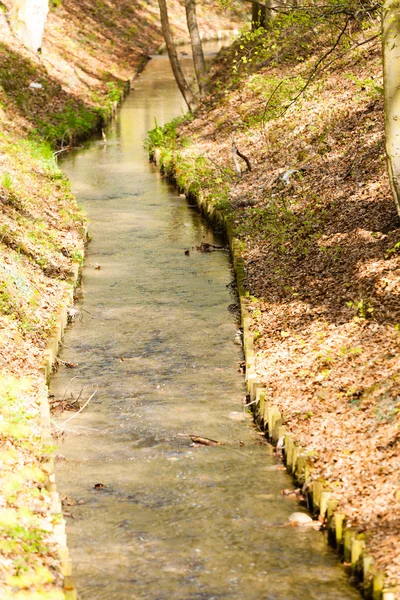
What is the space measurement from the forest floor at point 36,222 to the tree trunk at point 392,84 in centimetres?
591

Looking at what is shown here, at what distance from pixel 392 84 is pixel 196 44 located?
20.2 metres

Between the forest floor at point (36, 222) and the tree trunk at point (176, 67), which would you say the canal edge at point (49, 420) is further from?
the tree trunk at point (176, 67)

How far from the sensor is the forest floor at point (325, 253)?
10.1 metres

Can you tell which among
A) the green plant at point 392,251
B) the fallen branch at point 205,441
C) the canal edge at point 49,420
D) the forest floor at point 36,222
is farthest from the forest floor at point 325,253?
the forest floor at point 36,222

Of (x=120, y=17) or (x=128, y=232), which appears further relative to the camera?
(x=120, y=17)

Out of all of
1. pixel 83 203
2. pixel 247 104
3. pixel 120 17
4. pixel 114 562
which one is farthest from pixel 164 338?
pixel 120 17

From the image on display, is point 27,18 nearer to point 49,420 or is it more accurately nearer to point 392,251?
point 392,251

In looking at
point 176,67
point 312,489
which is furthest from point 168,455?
point 176,67

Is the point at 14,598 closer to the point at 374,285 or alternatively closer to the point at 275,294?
the point at 374,285

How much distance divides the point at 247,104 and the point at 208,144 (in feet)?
6.87

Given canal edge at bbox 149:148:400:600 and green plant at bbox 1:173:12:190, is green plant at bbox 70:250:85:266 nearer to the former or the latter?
green plant at bbox 1:173:12:190

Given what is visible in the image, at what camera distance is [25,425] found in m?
11.0

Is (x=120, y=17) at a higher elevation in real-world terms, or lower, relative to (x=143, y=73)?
higher

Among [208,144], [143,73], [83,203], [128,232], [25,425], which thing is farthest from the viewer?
[143,73]
